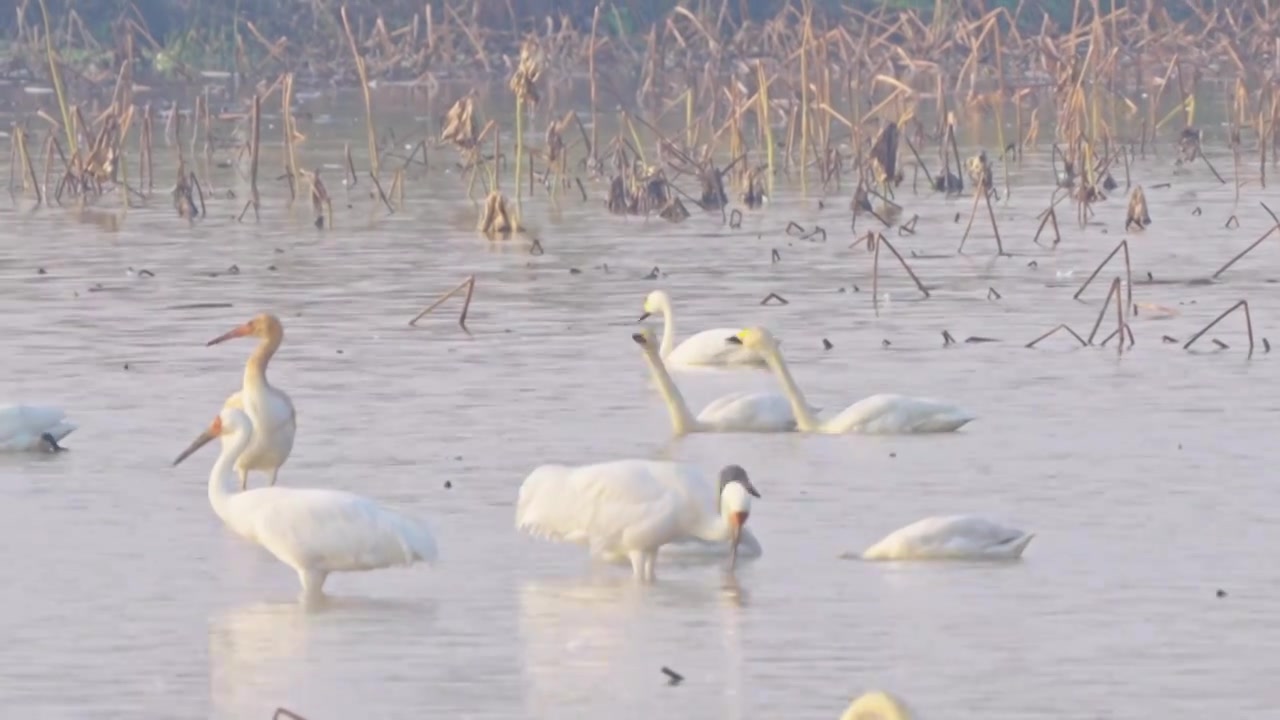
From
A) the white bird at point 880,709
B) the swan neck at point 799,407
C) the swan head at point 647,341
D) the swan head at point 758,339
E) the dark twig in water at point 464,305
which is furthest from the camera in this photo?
the dark twig in water at point 464,305

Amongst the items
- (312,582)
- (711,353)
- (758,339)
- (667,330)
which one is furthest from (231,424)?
(667,330)

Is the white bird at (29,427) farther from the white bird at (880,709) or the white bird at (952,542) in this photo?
the white bird at (880,709)

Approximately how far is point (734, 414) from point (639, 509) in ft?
11.7

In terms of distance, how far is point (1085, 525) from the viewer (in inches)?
435

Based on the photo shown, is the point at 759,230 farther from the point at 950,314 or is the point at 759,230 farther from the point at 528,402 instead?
the point at 528,402

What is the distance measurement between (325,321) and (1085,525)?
7.63 metres

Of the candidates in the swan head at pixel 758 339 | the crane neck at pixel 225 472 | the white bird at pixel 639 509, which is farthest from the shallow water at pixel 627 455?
the swan head at pixel 758 339

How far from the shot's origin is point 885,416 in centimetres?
1312

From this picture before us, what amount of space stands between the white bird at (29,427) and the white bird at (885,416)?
293 cm

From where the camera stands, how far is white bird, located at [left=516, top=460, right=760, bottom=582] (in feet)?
32.8

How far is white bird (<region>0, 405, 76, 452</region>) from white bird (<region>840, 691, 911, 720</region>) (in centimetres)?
745

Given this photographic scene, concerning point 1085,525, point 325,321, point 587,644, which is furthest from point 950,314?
point 587,644

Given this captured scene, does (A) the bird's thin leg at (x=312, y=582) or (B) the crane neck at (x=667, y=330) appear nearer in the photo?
(A) the bird's thin leg at (x=312, y=582)

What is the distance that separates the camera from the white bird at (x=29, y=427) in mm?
12609
